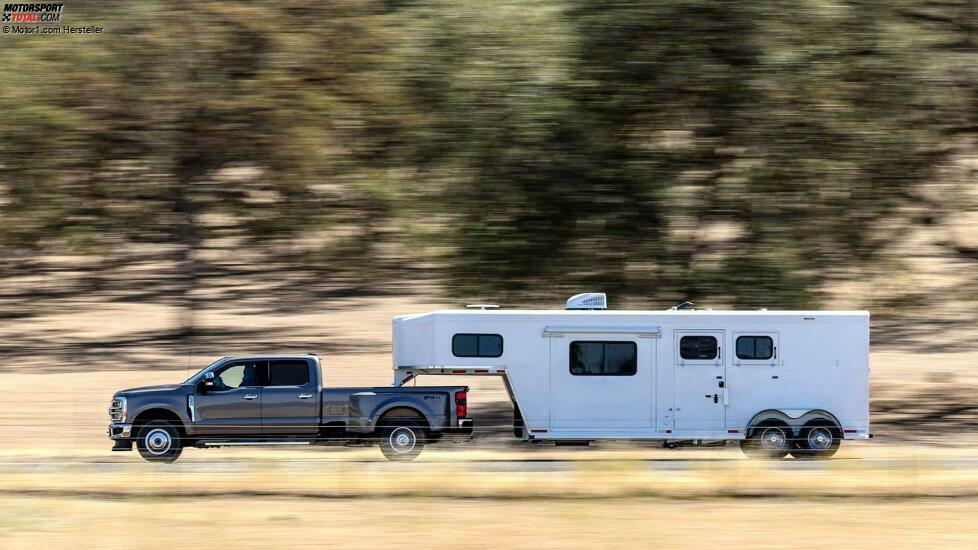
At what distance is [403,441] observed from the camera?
15.6m

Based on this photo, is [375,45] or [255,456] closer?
[255,456]

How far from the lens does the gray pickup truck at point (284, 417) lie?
51.0 feet

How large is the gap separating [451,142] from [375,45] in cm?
874

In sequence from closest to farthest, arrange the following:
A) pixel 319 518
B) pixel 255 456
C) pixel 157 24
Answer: pixel 319 518 < pixel 255 456 < pixel 157 24

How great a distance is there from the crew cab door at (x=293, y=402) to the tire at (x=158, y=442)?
1.16 meters

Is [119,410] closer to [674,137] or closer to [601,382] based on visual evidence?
[601,382]

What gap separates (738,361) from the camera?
1653 cm

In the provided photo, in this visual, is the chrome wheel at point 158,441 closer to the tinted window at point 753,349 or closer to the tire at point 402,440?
the tire at point 402,440

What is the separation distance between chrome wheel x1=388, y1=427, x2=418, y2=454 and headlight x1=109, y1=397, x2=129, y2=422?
346 centimetres

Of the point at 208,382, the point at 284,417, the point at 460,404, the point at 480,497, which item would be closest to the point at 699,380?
the point at 460,404

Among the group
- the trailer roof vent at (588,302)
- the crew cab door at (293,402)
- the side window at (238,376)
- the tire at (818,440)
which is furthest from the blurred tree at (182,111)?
the tire at (818,440)

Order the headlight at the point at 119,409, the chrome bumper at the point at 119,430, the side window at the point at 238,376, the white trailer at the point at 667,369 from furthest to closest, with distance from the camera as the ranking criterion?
1. the white trailer at the point at 667,369
2. the side window at the point at 238,376
3. the headlight at the point at 119,409
4. the chrome bumper at the point at 119,430

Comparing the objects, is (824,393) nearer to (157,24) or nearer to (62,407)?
(62,407)


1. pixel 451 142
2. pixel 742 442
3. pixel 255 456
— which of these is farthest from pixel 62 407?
pixel 742 442
